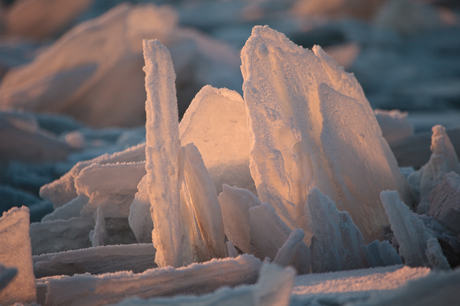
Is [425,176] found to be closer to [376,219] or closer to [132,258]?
[376,219]

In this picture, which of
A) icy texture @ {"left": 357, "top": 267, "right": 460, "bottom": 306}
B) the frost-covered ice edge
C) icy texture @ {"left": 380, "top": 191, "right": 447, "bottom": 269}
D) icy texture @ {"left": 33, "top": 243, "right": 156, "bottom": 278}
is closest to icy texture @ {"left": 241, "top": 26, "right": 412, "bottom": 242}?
the frost-covered ice edge

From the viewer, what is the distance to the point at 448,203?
2.96ft

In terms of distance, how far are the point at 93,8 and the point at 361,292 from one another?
32.9 ft

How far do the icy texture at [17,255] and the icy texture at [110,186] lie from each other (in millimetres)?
365

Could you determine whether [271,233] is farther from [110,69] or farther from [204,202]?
[110,69]

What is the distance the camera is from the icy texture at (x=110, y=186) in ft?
3.80

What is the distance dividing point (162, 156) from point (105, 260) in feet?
1.15

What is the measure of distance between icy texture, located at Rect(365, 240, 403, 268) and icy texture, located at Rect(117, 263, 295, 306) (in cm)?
37

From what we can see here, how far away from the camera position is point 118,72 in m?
3.70

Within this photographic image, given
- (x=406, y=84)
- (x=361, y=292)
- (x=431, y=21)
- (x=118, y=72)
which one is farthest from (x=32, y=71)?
(x=431, y=21)

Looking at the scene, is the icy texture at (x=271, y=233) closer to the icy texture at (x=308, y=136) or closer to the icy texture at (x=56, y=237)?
the icy texture at (x=308, y=136)

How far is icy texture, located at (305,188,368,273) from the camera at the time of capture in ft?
2.65

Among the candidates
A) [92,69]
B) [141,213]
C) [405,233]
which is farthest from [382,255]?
[92,69]

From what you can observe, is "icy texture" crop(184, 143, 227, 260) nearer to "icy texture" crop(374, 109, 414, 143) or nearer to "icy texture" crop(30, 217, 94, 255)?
"icy texture" crop(30, 217, 94, 255)
